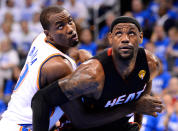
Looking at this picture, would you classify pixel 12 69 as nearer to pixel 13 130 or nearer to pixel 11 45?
pixel 11 45

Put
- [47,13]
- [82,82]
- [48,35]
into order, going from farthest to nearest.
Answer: [48,35]
[47,13]
[82,82]

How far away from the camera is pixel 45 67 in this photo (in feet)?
9.24

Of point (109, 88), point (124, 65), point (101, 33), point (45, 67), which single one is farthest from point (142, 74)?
point (101, 33)

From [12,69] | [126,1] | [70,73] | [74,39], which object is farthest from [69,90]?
[126,1]

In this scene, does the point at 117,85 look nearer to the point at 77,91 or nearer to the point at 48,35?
the point at 77,91

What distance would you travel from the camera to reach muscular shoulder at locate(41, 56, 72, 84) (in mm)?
2781

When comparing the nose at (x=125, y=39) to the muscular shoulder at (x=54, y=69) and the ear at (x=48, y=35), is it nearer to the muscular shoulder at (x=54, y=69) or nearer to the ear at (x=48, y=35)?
the muscular shoulder at (x=54, y=69)

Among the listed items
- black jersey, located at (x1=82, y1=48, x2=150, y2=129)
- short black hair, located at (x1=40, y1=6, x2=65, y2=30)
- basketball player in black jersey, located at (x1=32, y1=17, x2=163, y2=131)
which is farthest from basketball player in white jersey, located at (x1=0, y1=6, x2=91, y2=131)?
black jersey, located at (x1=82, y1=48, x2=150, y2=129)

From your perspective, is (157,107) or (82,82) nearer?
(82,82)

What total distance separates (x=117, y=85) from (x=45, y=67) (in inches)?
26.5

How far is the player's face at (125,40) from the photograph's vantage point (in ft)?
9.22

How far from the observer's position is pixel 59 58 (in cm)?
287

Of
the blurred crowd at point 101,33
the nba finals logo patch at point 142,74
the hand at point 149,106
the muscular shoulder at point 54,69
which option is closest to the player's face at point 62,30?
the muscular shoulder at point 54,69

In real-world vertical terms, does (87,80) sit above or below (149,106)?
above
